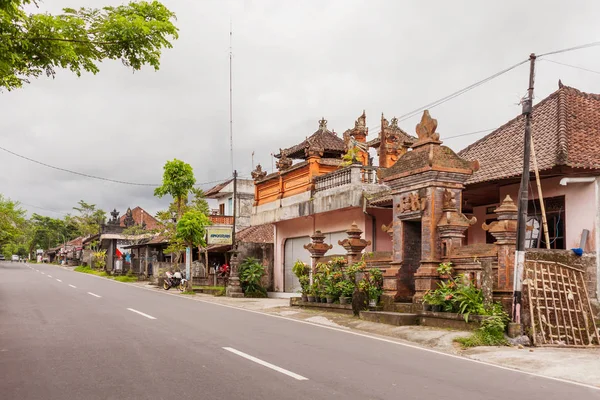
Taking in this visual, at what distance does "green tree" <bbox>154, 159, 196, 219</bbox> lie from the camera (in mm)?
32406

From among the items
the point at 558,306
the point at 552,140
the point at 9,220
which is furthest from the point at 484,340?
the point at 9,220

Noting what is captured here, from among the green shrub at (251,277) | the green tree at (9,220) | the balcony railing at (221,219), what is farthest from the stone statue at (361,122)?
the green tree at (9,220)

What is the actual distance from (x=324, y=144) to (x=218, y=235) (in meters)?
6.88

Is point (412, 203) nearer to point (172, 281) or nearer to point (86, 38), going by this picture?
point (86, 38)

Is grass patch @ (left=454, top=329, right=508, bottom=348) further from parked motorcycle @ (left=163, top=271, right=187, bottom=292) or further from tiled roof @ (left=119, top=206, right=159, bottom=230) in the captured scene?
tiled roof @ (left=119, top=206, right=159, bottom=230)

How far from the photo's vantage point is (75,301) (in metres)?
19.0

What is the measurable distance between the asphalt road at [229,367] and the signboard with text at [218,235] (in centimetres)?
1503

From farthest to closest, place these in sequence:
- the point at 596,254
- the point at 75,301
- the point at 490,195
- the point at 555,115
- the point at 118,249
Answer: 1. the point at 118,249
2. the point at 75,301
3. the point at 490,195
4. the point at 555,115
5. the point at 596,254

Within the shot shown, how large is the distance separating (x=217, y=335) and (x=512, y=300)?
585 centimetres

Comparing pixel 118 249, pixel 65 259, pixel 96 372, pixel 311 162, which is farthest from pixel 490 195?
pixel 65 259

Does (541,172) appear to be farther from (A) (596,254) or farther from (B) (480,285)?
(B) (480,285)

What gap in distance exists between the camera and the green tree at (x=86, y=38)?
780cm

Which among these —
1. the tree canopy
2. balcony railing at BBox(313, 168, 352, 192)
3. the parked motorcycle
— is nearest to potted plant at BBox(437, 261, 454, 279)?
balcony railing at BBox(313, 168, 352, 192)

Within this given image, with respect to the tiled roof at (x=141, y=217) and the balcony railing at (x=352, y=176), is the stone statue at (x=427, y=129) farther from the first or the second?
the tiled roof at (x=141, y=217)
